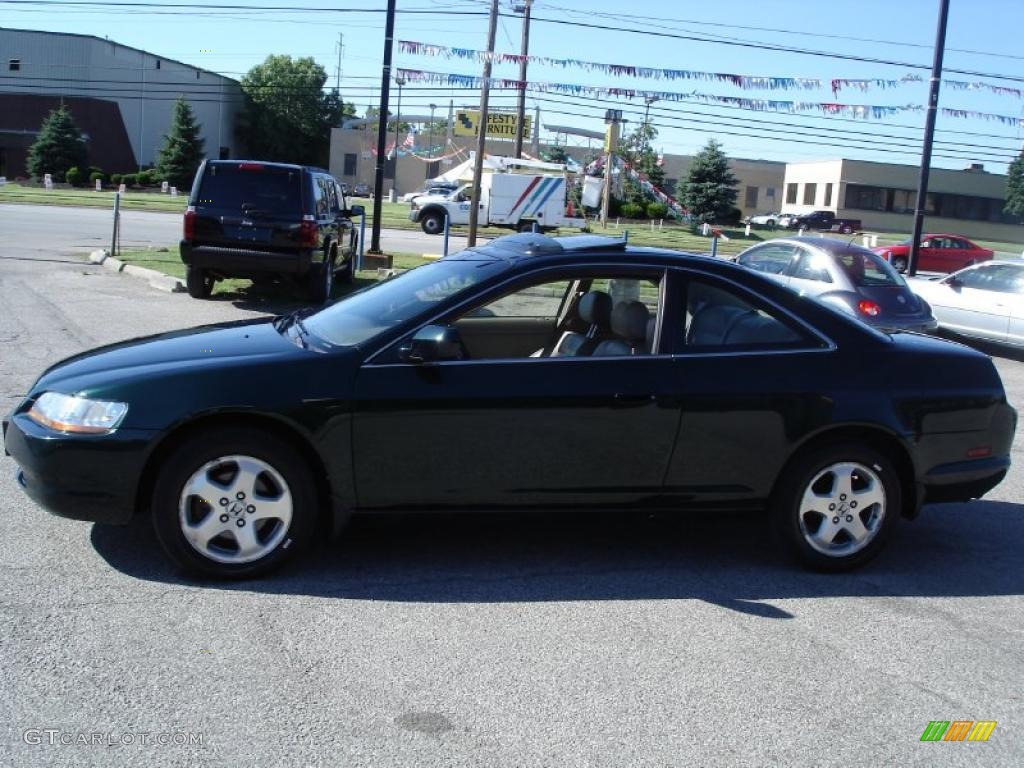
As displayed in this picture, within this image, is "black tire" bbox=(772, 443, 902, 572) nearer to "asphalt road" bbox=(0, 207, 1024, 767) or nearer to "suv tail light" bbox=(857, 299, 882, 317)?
"asphalt road" bbox=(0, 207, 1024, 767)

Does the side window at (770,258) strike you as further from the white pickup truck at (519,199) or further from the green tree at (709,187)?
the green tree at (709,187)

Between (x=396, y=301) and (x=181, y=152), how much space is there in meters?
64.3

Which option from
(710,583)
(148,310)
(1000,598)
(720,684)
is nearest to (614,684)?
(720,684)

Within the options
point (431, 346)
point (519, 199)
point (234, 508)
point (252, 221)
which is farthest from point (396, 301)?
point (519, 199)

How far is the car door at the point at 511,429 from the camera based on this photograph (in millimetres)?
4672

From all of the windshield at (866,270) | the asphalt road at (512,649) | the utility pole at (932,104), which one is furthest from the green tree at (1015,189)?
the asphalt road at (512,649)

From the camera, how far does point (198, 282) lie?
14266mm

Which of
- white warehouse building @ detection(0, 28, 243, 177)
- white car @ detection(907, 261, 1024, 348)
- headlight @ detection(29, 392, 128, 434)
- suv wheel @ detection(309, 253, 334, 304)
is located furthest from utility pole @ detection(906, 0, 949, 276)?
white warehouse building @ detection(0, 28, 243, 177)

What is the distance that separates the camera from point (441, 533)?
5512mm

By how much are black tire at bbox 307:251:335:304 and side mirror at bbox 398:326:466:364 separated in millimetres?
9407

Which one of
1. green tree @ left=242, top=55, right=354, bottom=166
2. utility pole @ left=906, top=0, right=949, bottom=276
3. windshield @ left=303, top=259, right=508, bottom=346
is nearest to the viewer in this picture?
windshield @ left=303, top=259, right=508, bottom=346

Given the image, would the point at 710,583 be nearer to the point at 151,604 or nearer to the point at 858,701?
the point at 858,701

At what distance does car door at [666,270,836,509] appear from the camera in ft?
16.3

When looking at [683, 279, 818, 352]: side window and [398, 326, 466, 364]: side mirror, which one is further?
[683, 279, 818, 352]: side window
